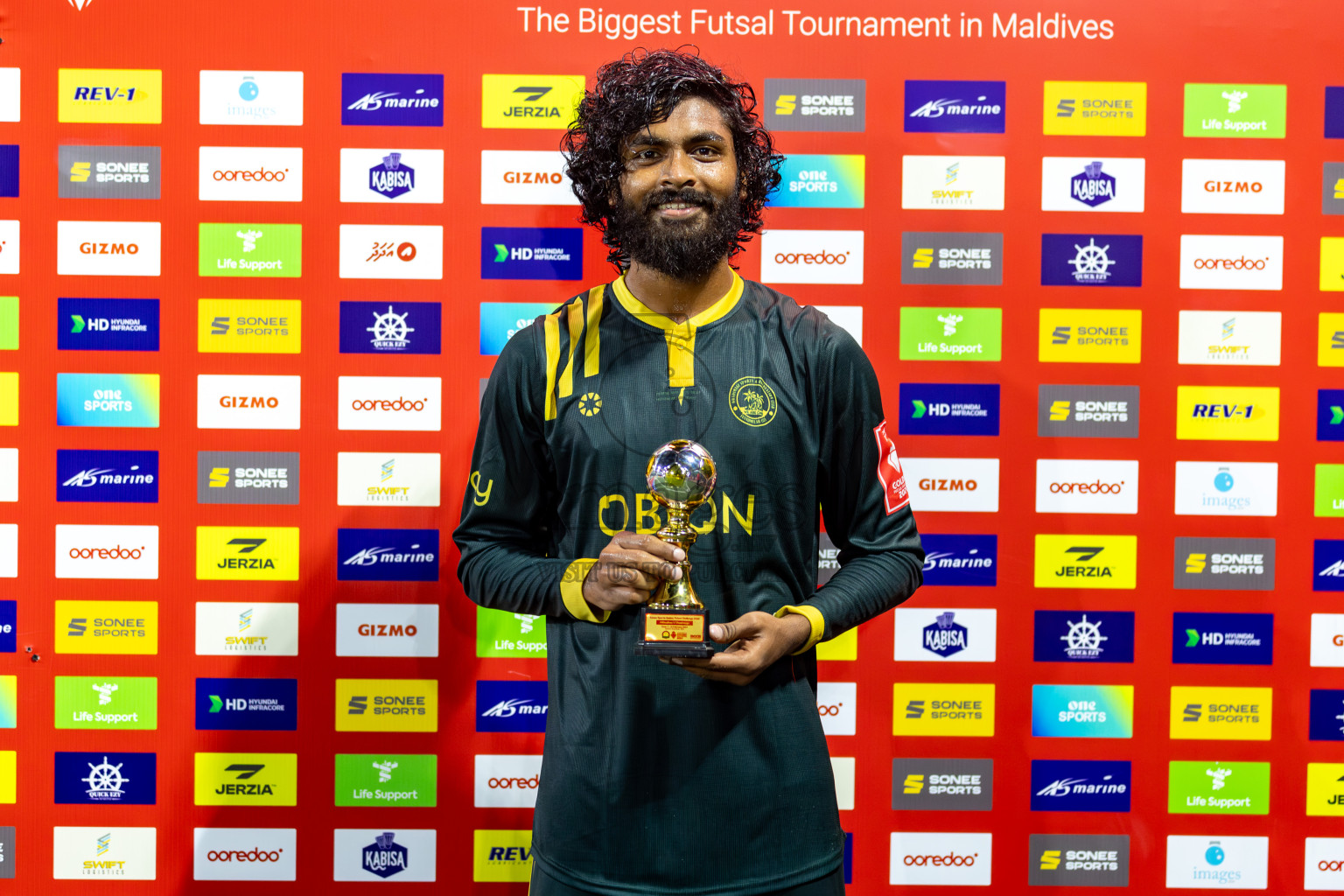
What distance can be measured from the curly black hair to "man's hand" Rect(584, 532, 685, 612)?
0.52 meters

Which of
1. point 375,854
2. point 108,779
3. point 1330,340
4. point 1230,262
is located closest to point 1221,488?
point 1330,340

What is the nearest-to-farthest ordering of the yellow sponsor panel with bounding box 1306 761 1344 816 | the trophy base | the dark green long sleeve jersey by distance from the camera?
the trophy base < the dark green long sleeve jersey < the yellow sponsor panel with bounding box 1306 761 1344 816

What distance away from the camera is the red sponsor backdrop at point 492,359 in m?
2.18

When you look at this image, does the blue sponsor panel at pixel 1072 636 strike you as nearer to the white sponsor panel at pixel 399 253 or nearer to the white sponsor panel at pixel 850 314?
the white sponsor panel at pixel 850 314

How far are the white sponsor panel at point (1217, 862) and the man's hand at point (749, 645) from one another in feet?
5.50

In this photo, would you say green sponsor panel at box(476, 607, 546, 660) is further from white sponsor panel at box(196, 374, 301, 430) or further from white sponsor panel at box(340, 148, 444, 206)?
white sponsor panel at box(340, 148, 444, 206)

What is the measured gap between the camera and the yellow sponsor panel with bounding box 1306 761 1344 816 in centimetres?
228

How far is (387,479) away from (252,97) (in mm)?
990

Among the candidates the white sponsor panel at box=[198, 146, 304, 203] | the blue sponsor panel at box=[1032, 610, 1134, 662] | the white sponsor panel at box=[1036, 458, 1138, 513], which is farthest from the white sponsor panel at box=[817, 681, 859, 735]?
the white sponsor panel at box=[198, 146, 304, 203]

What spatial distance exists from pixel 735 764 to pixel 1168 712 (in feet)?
4.96

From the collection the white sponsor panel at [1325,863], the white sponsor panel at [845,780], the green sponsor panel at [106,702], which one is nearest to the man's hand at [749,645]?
the white sponsor panel at [845,780]

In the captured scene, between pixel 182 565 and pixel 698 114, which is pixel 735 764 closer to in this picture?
pixel 698 114

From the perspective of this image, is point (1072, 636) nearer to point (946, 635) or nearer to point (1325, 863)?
point (946, 635)

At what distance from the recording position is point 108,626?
7.32 feet
